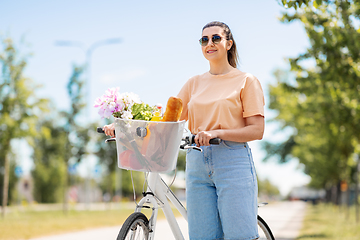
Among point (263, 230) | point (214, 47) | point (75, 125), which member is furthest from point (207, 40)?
point (75, 125)

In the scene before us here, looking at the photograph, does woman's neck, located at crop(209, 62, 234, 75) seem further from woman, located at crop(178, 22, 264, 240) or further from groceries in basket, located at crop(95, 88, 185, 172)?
groceries in basket, located at crop(95, 88, 185, 172)

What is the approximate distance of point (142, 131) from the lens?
3096 mm

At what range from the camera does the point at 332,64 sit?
10.2 metres

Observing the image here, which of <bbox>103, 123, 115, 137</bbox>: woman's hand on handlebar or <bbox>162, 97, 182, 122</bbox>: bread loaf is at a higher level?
<bbox>162, 97, 182, 122</bbox>: bread loaf

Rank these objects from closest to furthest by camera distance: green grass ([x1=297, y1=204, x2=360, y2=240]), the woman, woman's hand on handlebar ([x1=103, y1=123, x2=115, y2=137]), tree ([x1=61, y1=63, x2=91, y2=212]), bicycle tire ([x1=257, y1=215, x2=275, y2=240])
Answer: the woman < woman's hand on handlebar ([x1=103, y1=123, x2=115, y2=137]) < bicycle tire ([x1=257, y1=215, x2=275, y2=240]) < green grass ([x1=297, y1=204, x2=360, y2=240]) < tree ([x1=61, y1=63, x2=91, y2=212])

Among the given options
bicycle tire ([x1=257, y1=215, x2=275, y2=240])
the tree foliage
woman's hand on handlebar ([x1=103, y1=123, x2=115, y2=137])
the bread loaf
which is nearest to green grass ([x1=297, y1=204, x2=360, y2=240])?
the tree foliage

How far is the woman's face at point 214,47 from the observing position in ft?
11.9

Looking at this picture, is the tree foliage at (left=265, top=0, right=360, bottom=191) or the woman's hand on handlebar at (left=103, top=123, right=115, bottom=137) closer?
the woman's hand on handlebar at (left=103, top=123, right=115, bottom=137)

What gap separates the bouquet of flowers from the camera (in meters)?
3.20

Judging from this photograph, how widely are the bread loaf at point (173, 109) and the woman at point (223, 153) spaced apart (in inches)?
11.5

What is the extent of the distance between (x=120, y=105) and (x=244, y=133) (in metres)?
0.90

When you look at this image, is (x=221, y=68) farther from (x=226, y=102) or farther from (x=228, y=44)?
(x=226, y=102)

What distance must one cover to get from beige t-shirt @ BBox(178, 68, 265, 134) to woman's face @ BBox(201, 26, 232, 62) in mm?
150

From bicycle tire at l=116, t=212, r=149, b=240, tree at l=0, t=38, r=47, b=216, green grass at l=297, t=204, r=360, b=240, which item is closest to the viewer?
bicycle tire at l=116, t=212, r=149, b=240
